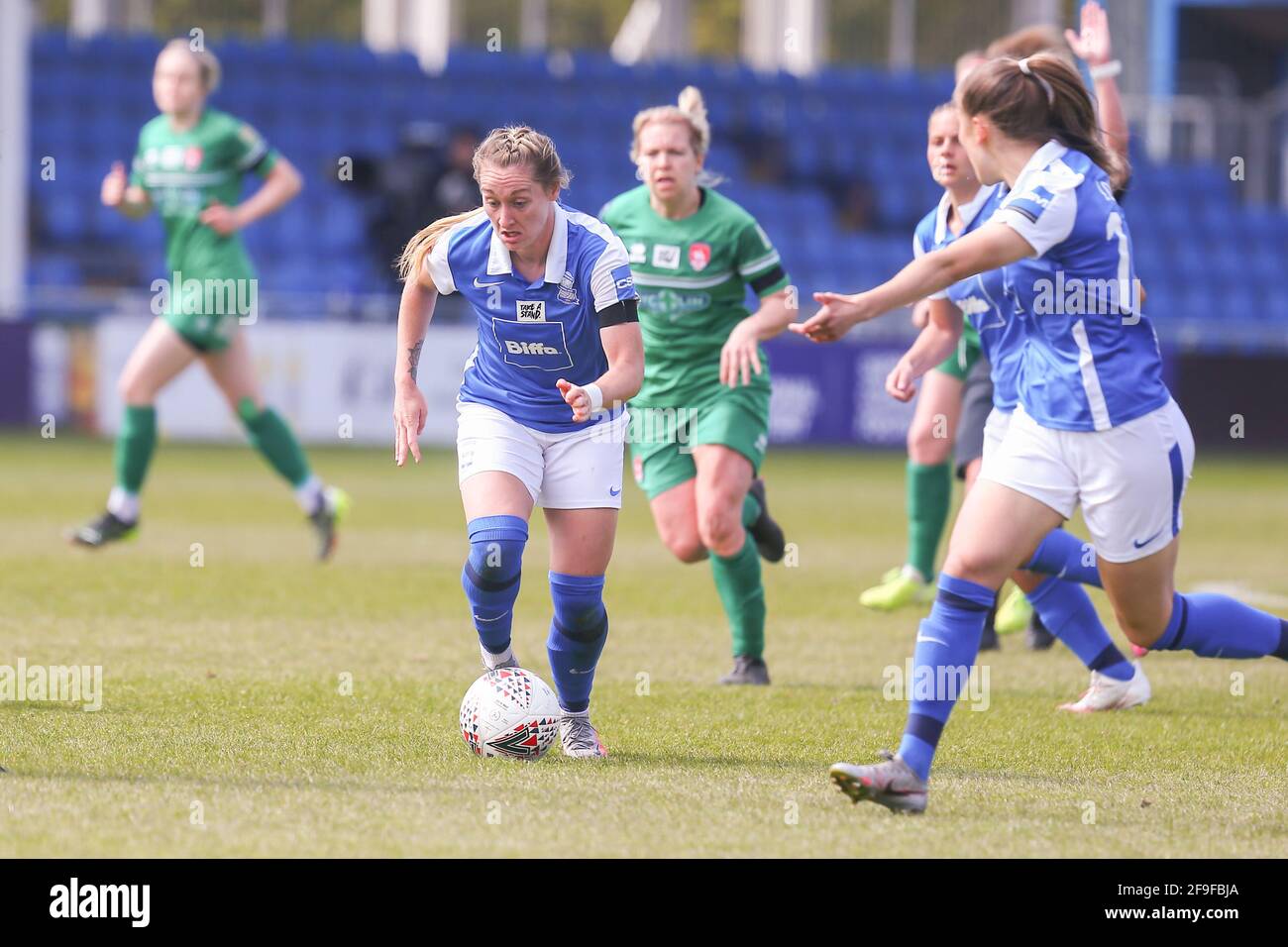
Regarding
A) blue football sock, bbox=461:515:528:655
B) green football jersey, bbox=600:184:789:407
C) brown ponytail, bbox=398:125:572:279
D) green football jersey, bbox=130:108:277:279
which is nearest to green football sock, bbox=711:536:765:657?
green football jersey, bbox=600:184:789:407

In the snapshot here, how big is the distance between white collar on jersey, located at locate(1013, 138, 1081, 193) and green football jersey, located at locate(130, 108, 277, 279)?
632 cm

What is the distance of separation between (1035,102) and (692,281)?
97.3 inches

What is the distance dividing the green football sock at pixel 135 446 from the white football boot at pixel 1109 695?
17.7 feet

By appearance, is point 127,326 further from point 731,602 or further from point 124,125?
point 731,602

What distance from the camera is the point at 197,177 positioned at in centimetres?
1027

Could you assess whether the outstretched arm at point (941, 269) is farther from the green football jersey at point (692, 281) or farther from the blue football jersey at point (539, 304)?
the green football jersey at point (692, 281)

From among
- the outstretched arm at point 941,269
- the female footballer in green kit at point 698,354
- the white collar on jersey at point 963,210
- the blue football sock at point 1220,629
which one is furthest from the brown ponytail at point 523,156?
the blue football sock at point 1220,629

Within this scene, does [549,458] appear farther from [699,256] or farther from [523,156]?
[699,256]

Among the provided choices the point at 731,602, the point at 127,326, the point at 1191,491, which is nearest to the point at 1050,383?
the point at 731,602

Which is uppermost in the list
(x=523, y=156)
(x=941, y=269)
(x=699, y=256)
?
(x=523, y=156)

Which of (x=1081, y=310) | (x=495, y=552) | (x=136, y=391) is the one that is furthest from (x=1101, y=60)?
(x=136, y=391)

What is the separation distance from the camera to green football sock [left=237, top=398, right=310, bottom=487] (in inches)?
407

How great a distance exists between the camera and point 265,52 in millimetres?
24641

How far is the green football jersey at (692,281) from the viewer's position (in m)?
7.08
